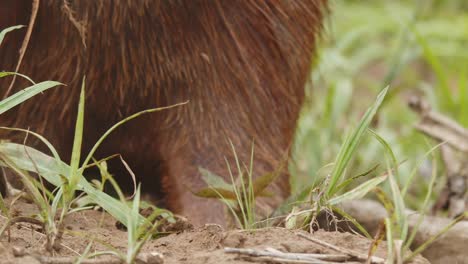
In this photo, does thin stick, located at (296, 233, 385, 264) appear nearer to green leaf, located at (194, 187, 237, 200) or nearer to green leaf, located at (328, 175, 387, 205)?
green leaf, located at (328, 175, 387, 205)

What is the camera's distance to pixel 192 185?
282 centimetres

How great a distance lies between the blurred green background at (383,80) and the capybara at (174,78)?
264mm

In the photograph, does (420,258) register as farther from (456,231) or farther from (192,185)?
(192,185)

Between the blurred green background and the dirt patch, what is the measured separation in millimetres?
329

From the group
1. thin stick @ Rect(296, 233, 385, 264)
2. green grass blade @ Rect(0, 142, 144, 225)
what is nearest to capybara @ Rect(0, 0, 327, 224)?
green grass blade @ Rect(0, 142, 144, 225)

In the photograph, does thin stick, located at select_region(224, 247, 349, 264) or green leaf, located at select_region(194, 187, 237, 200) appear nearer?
thin stick, located at select_region(224, 247, 349, 264)

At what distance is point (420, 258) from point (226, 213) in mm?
836

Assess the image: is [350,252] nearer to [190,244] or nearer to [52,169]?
[190,244]

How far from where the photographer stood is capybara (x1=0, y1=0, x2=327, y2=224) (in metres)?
2.46

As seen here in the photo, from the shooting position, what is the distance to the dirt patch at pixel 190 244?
5.87 feet

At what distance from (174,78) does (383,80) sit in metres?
1.79

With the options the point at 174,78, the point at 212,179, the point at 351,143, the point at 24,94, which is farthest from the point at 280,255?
the point at 174,78

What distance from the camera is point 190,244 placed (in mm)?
1992

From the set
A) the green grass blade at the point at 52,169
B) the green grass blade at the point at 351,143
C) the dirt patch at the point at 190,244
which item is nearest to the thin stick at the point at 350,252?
the dirt patch at the point at 190,244
